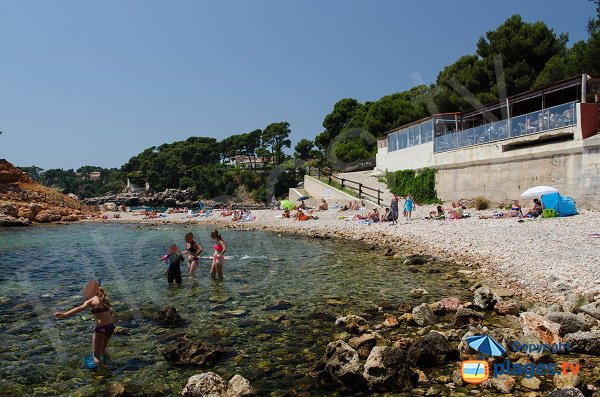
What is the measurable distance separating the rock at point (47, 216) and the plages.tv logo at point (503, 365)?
44611mm

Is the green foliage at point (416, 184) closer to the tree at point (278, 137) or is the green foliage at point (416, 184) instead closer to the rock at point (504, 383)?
the rock at point (504, 383)

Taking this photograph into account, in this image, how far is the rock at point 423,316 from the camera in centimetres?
797

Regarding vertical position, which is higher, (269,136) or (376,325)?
(269,136)

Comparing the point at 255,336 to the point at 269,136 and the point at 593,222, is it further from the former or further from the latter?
the point at 269,136

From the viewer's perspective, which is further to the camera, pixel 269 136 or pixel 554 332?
pixel 269 136

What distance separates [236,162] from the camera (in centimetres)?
12769

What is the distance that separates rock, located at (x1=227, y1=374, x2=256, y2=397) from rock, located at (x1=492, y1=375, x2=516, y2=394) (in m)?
3.08

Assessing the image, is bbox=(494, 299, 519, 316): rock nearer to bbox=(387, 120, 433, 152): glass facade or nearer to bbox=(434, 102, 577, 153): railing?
bbox=(434, 102, 577, 153): railing

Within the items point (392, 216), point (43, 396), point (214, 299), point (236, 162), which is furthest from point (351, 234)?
point (236, 162)

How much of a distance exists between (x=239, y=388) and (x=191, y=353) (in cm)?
151

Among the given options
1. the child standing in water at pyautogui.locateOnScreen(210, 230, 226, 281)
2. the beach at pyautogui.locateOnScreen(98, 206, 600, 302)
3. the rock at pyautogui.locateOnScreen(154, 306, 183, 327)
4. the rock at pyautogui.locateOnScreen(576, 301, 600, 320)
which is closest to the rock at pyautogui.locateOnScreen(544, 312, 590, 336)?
the rock at pyautogui.locateOnScreen(576, 301, 600, 320)

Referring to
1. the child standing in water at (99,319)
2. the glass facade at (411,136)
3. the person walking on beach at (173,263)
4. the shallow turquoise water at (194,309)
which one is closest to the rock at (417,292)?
the shallow turquoise water at (194,309)

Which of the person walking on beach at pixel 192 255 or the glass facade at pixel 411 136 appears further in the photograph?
the glass facade at pixel 411 136

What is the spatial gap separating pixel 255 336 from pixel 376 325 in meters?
2.33
